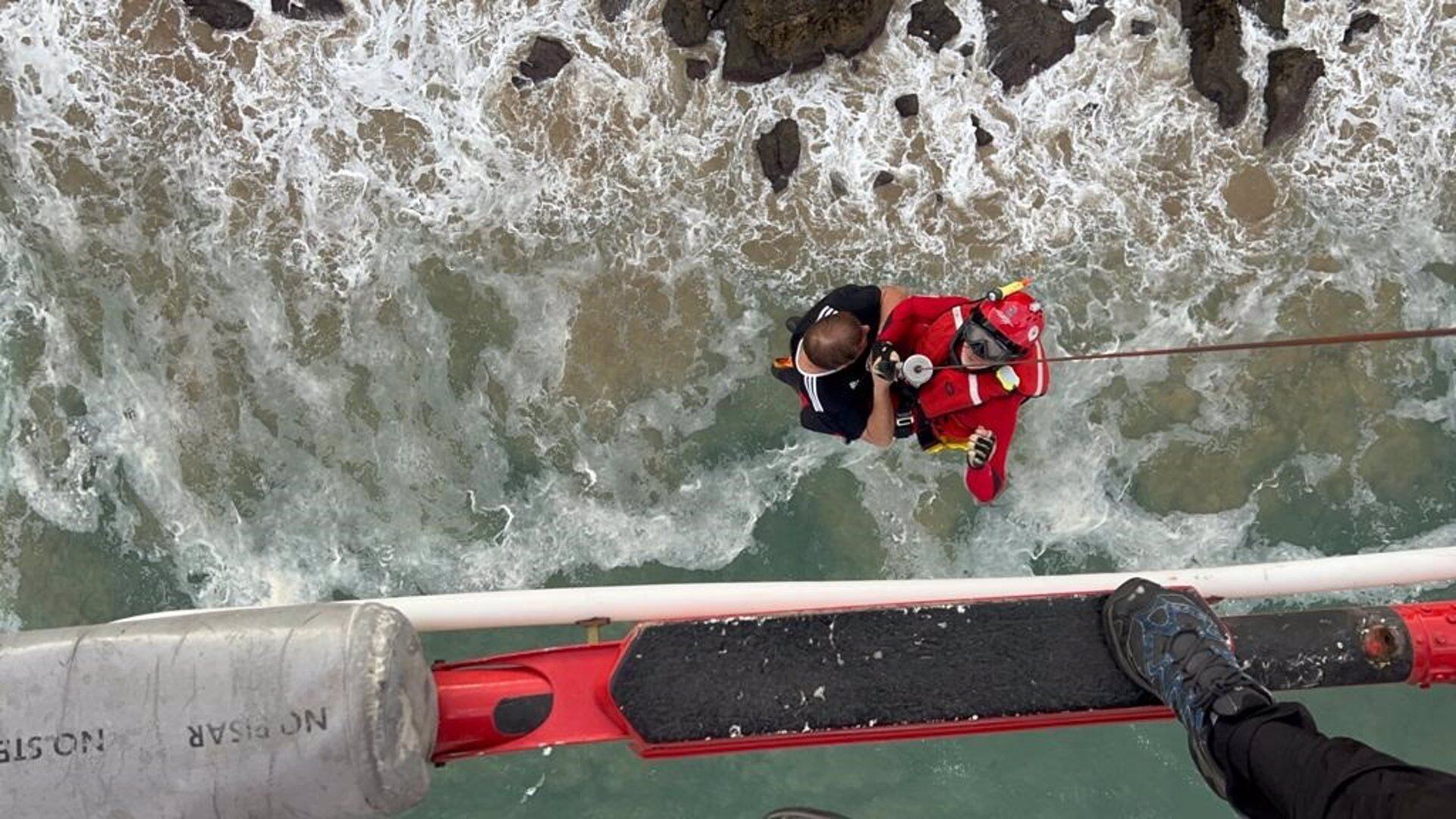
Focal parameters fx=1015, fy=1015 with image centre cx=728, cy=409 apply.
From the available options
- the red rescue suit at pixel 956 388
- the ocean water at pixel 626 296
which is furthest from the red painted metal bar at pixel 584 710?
the ocean water at pixel 626 296

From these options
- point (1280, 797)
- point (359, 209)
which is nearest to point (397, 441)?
point (359, 209)

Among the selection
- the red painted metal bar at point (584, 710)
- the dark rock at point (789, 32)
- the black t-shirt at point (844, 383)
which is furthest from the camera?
the dark rock at point (789, 32)

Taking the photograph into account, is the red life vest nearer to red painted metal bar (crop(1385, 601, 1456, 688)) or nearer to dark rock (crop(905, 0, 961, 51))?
red painted metal bar (crop(1385, 601, 1456, 688))

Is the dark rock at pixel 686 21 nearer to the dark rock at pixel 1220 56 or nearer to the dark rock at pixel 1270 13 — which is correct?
the dark rock at pixel 1220 56

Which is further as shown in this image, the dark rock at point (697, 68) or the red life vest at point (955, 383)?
the dark rock at point (697, 68)

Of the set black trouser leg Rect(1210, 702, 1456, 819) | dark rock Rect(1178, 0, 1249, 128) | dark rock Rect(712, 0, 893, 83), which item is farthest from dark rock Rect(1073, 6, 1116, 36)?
black trouser leg Rect(1210, 702, 1456, 819)

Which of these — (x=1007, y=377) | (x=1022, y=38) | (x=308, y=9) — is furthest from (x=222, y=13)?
(x=1007, y=377)
